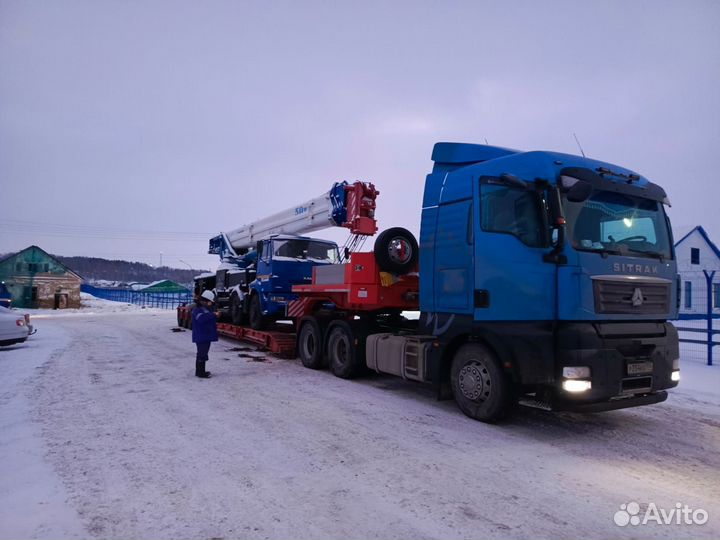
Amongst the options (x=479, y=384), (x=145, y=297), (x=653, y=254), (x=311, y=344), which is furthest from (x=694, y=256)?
(x=145, y=297)

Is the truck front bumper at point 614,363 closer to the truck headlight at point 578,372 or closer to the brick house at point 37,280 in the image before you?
the truck headlight at point 578,372

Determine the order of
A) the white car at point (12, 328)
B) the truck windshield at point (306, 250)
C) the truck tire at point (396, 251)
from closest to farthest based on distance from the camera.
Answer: the truck tire at point (396, 251) < the white car at point (12, 328) < the truck windshield at point (306, 250)

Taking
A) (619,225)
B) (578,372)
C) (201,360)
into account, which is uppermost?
(619,225)

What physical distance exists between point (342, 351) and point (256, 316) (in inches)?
183

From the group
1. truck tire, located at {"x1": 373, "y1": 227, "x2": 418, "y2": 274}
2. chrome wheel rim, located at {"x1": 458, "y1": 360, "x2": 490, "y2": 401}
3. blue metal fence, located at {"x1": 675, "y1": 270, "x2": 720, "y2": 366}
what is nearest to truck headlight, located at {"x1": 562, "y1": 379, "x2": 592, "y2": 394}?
chrome wheel rim, located at {"x1": 458, "y1": 360, "x2": 490, "y2": 401}

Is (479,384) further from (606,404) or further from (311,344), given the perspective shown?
(311,344)

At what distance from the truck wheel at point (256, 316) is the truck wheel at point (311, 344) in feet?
8.85

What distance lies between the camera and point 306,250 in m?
12.2

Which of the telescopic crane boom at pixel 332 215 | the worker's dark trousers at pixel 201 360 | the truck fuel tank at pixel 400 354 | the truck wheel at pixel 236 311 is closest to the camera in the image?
the truck fuel tank at pixel 400 354

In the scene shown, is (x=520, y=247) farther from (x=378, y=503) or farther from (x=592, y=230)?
(x=378, y=503)

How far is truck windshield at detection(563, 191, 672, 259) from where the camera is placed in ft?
16.6

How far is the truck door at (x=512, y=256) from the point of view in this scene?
5059 millimetres

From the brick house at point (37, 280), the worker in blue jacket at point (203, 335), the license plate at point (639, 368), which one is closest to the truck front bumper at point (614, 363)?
the license plate at point (639, 368)

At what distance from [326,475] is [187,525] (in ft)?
4.01
